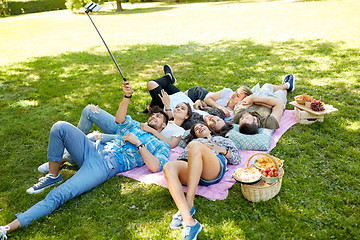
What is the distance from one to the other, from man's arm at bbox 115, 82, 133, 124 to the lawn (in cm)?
87

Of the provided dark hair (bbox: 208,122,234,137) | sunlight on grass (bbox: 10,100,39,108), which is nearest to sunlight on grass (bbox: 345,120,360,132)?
dark hair (bbox: 208,122,234,137)

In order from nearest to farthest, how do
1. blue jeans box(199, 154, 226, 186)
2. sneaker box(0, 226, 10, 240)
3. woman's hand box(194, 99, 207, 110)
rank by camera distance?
sneaker box(0, 226, 10, 240) < blue jeans box(199, 154, 226, 186) < woman's hand box(194, 99, 207, 110)

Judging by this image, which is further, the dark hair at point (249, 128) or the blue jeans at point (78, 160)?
the dark hair at point (249, 128)

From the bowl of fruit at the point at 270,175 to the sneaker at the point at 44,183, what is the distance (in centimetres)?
258

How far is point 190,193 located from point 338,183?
1753 millimetres

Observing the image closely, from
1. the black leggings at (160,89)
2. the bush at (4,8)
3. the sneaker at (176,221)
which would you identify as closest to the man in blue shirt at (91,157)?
the sneaker at (176,221)

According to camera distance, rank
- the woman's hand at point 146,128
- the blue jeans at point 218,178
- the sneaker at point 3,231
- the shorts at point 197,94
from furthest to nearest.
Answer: the shorts at point 197,94, the woman's hand at point 146,128, the blue jeans at point 218,178, the sneaker at point 3,231

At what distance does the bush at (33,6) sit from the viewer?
33.8 meters

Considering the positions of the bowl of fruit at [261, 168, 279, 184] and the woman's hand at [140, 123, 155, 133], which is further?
the woman's hand at [140, 123, 155, 133]

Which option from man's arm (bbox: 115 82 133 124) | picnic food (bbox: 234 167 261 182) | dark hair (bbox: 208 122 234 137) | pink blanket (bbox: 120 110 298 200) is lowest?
pink blanket (bbox: 120 110 298 200)

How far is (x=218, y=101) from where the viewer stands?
18.6ft

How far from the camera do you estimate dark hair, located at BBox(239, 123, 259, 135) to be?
4.32 m

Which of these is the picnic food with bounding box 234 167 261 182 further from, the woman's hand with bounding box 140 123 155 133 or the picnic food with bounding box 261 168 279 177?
the woman's hand with bounding box 140 123 155 133

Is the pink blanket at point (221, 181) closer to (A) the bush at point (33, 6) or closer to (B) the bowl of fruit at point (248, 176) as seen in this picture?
(B) the bowl of fruit at point (248, 176)
